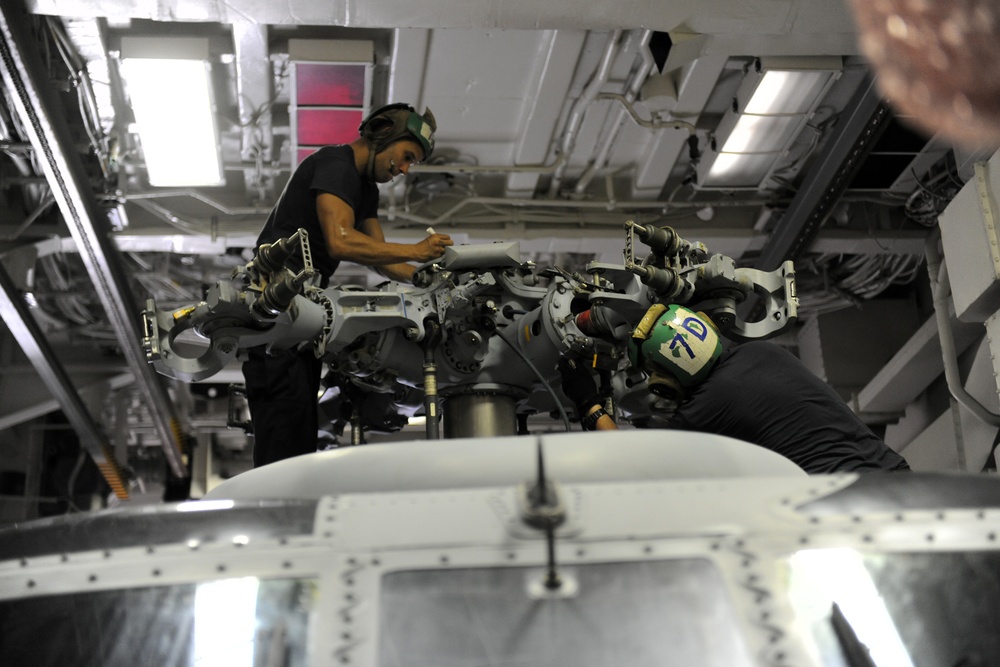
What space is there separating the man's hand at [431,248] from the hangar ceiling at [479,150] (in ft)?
4.77

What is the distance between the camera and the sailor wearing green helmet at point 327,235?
4539 mm

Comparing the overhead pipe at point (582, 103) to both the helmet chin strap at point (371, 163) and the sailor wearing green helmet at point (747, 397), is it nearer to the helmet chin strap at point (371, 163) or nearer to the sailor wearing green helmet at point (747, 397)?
the helmet chin strap at point (371, 163)

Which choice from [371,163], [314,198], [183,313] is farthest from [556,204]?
[183,313]

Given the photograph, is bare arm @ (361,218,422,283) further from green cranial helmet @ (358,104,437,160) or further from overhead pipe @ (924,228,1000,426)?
overhead pipe @ (924,228,1000,426)

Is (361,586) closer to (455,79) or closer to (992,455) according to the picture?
(455,79)

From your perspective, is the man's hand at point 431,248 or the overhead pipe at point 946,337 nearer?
the man's hand at point 431,248

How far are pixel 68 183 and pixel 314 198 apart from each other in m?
2.55

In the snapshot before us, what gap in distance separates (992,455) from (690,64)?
3.20 m

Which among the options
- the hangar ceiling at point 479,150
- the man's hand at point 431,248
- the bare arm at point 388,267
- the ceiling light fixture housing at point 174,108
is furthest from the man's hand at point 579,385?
the ceiling light fixture housing at point 174,108

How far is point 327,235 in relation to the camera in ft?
15.4

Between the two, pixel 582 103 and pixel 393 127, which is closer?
pixel 393 127

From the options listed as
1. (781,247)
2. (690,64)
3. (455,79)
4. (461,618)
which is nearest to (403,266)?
(455,79)

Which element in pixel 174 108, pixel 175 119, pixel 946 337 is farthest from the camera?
pixel 946 337

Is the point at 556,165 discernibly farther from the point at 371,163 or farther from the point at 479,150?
the point at 371,163
